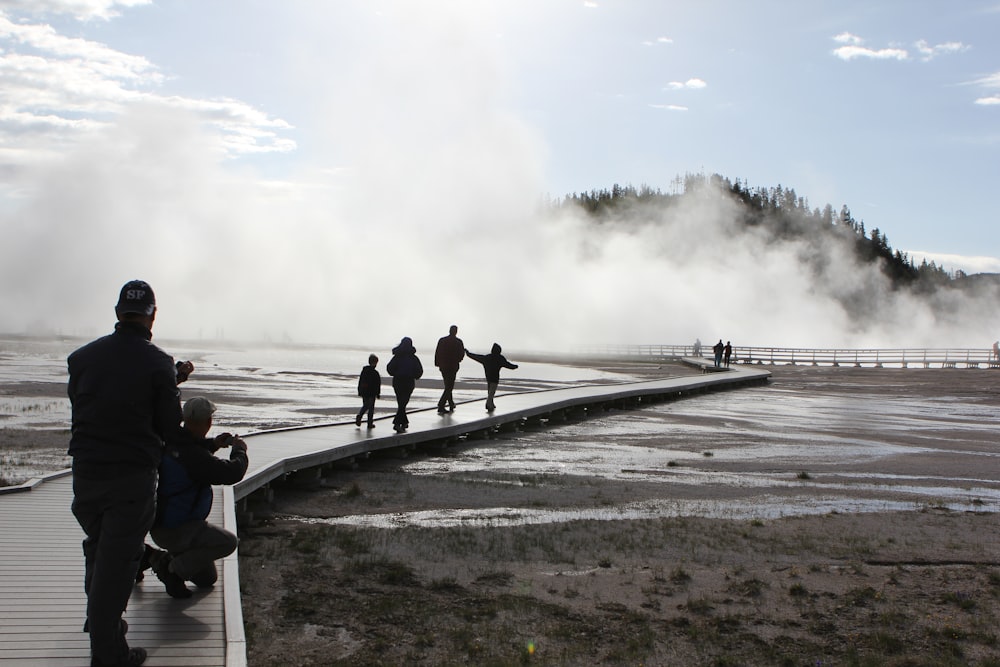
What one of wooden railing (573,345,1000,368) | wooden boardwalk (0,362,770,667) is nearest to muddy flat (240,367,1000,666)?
wooden boardwalk (0,362,770,667)

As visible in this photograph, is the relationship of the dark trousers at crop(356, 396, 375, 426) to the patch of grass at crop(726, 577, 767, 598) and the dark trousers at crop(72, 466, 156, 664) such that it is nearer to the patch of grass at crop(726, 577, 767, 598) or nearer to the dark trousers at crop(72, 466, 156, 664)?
the patch of grass at crop(726, 577, 767, 598)

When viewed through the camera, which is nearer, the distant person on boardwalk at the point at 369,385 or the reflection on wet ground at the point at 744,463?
the reflection on wet ground at the point at 744,463

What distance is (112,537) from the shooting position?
16.6 feet

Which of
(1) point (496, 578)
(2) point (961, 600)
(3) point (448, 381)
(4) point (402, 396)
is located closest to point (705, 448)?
(3) point (448, 381)

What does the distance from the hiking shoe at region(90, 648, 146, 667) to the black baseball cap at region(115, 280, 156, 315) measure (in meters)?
1.88

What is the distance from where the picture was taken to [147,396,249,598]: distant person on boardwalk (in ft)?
21.1

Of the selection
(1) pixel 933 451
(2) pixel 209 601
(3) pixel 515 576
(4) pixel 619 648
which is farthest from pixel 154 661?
(1) pixel 933 451

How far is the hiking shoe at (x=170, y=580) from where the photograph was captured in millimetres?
6699

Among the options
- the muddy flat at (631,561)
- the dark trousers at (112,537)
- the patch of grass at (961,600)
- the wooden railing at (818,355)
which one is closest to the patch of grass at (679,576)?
the muddy flat at (631,561)

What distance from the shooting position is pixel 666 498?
552 inches

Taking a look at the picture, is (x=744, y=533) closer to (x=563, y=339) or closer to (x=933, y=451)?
(x=933, y=451)

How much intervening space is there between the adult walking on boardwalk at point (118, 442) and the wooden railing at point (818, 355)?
64.7 m

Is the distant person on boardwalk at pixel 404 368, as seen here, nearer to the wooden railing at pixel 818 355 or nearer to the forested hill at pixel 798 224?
the wooden railing at pixel 818 355

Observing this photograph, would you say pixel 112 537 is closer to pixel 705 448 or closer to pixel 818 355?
pixel 705 448
